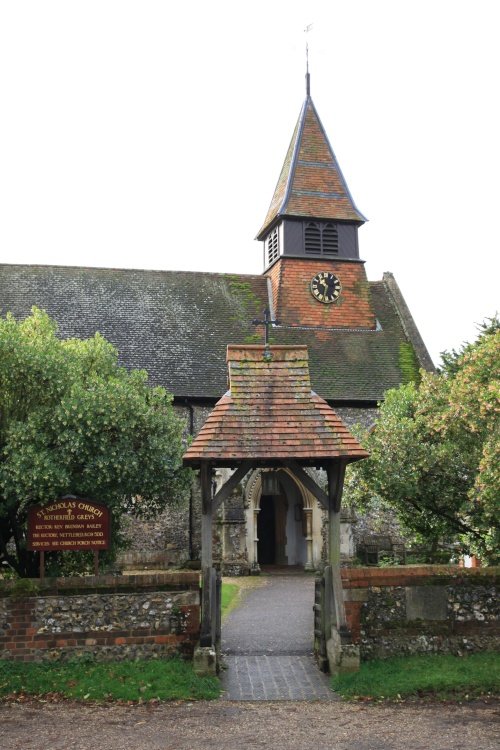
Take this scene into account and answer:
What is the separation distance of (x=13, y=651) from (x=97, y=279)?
65.2 feet

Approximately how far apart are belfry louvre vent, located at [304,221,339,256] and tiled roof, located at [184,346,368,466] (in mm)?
17900

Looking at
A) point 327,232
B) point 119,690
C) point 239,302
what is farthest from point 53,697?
point 327,232

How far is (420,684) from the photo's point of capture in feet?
32.3

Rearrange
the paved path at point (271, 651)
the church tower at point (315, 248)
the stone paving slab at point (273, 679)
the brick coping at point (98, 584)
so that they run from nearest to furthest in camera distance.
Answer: the stone paving slab at point (273, 679) → the paved path at point (271, 651) → the brick coping at point (98, 584) → the church tower at point (315, 248)

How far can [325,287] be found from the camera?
1144 inches

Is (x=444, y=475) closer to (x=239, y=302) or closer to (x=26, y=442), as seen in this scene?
(x=26, y=442)

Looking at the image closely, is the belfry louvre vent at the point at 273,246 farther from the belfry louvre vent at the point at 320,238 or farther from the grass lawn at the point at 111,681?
the grass lawn at the point at 111,681

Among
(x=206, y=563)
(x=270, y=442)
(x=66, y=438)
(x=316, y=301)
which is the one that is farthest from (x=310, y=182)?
(x=206, y=563)

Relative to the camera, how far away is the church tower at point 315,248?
94.3 ft

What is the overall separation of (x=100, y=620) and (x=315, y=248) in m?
21.2

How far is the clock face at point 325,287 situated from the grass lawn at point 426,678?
19394 mm

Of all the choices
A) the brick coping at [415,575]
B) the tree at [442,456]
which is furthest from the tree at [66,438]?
the brick coping at [415,575]

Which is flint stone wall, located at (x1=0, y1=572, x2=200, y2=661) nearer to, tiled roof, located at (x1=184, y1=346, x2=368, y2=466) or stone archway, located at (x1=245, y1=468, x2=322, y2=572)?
tiled roof, located at (x1=184, y1=346, x2=368, y2=466)

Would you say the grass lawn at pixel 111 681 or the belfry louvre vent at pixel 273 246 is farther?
the belfry louvre vent at pixel 273 246
